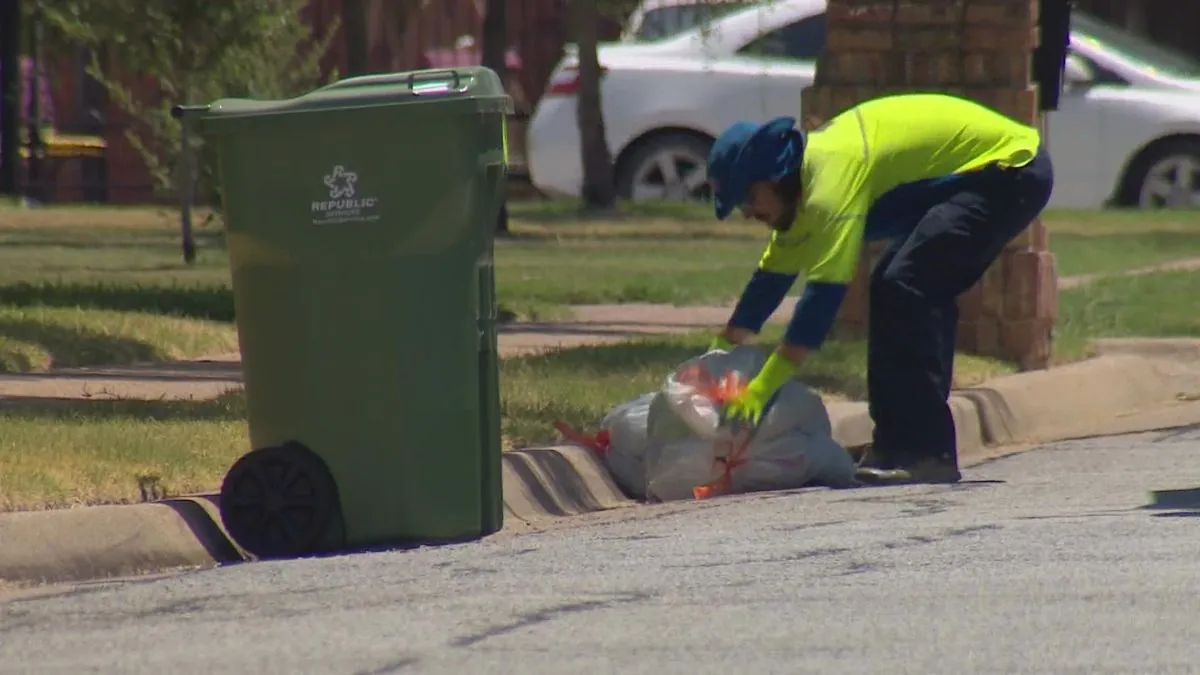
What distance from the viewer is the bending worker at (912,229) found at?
7391mm

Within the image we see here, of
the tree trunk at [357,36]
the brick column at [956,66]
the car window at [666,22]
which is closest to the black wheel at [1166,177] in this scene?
the car window at [666,22]

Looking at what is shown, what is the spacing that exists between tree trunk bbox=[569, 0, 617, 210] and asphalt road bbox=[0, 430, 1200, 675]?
39.0 feet

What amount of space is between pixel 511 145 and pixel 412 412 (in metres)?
18.8

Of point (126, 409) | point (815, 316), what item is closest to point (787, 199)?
point (815, 316)

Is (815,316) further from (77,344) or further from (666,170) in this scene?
(666,170)

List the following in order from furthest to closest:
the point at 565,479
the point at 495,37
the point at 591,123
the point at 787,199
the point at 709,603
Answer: the point at 495,37 → the point at 591,123 → the point at 565,479 → the point at 787,199 → the point at 709,603

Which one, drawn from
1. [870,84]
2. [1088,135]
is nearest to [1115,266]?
[1088,135]

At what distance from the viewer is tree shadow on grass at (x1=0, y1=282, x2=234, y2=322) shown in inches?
452

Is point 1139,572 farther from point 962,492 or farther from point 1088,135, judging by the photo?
point 1088,135

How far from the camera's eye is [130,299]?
1173 cm

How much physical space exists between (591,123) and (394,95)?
12451mm

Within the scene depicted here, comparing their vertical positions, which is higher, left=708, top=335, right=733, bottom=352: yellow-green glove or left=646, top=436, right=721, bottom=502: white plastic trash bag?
left=708, top=335, right=733, bottom=352: yellow-green glove

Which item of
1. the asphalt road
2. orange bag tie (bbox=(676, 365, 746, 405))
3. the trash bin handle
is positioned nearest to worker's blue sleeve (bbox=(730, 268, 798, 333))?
orange bag tie (bbox=(676, 365, 746, 405))

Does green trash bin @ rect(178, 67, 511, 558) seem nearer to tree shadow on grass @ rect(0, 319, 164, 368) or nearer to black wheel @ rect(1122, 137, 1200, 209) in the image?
tree shadow on grass @ rect(0, 319, 164, 368)
